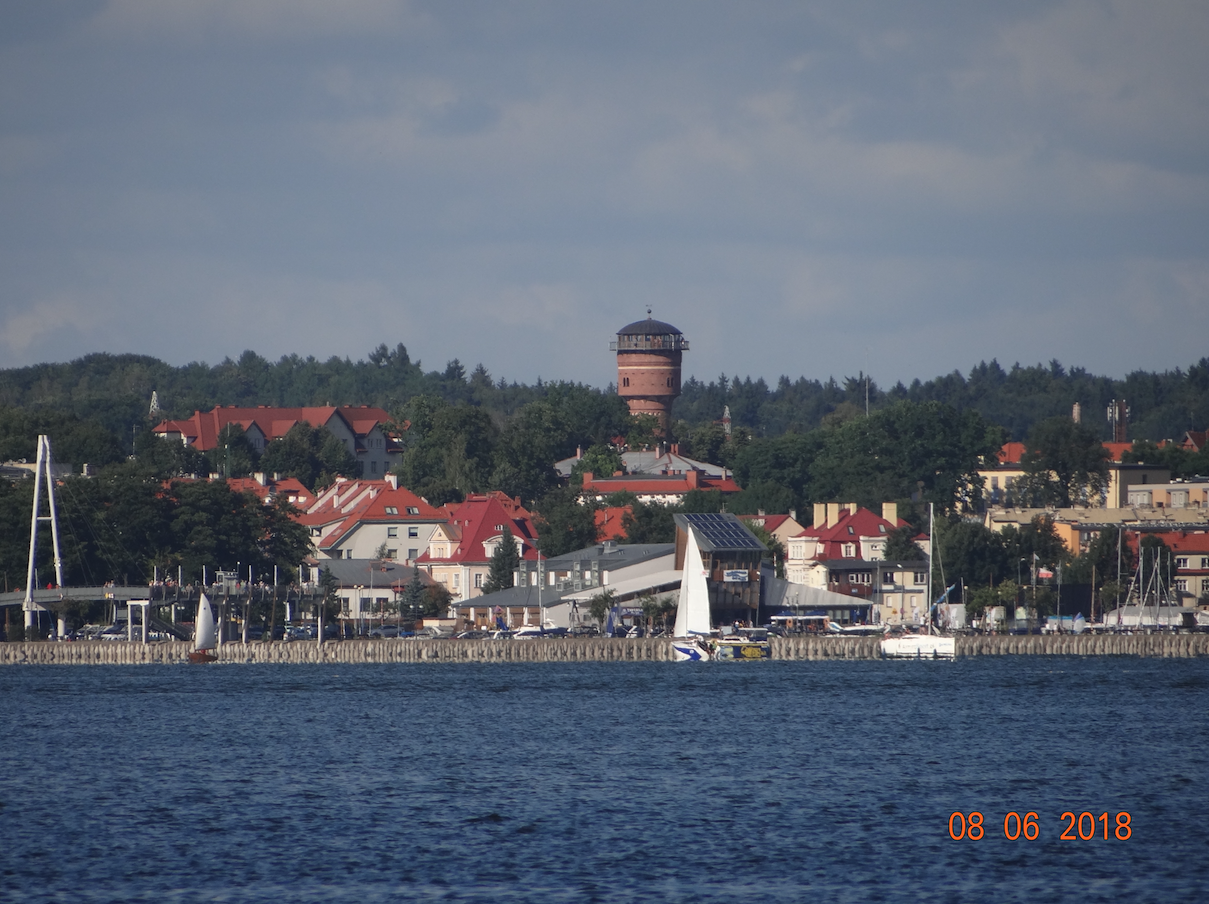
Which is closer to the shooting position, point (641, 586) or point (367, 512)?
point (641, 586)

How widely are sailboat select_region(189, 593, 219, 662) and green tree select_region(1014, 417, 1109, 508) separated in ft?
280

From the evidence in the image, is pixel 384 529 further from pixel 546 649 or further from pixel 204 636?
pixel 546 649

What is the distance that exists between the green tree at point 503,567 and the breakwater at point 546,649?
1107 inches

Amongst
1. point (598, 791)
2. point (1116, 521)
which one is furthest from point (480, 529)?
point (598, 791)

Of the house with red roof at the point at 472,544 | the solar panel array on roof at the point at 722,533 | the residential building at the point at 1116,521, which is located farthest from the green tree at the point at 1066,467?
the solar panel array on roof at the point at 722,533

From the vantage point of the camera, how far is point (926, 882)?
37.4m

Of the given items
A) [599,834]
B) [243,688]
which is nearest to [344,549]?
[243,688]

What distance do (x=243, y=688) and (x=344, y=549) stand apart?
226ft

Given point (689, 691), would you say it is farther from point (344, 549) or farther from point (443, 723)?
point (344, 549)

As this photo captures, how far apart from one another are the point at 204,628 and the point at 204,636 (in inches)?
19.0

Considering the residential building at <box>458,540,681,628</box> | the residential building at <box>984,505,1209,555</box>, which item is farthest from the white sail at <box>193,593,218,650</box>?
the residential building at <box>984,505,1209,555</box>

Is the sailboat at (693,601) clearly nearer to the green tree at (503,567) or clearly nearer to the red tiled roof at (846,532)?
the green tree at (503,567)

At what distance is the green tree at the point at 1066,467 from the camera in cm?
16675
